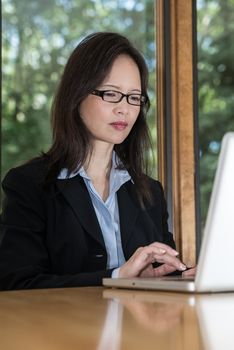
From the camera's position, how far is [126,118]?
227cm

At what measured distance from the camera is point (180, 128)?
10.1ft

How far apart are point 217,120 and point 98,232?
1477 millimetres

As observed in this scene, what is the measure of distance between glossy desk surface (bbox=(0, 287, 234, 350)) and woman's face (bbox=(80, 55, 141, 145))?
94 cm

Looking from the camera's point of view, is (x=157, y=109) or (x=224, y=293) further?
(x=157, y=109)

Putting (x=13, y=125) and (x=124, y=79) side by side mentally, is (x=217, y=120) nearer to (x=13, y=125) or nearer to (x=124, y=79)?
(x=124, y=79)

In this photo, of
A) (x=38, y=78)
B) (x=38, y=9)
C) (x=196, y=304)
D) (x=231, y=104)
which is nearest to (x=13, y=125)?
(x=38, y=78)

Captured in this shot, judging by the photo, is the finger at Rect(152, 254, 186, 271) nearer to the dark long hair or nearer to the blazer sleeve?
the blazer sleeve

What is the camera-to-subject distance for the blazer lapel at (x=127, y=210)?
2236 millimetres

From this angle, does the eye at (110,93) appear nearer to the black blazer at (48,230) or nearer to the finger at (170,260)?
the black blazer at (48,230)

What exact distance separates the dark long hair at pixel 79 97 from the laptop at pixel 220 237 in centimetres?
95

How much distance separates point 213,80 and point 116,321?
108 inches

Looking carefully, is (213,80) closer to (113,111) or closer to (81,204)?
(113,111)

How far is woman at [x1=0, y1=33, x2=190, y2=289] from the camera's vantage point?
6.81ft

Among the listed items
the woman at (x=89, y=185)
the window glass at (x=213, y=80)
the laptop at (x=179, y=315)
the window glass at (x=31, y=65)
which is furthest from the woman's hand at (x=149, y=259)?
the window glass at (x=31, y=65)
